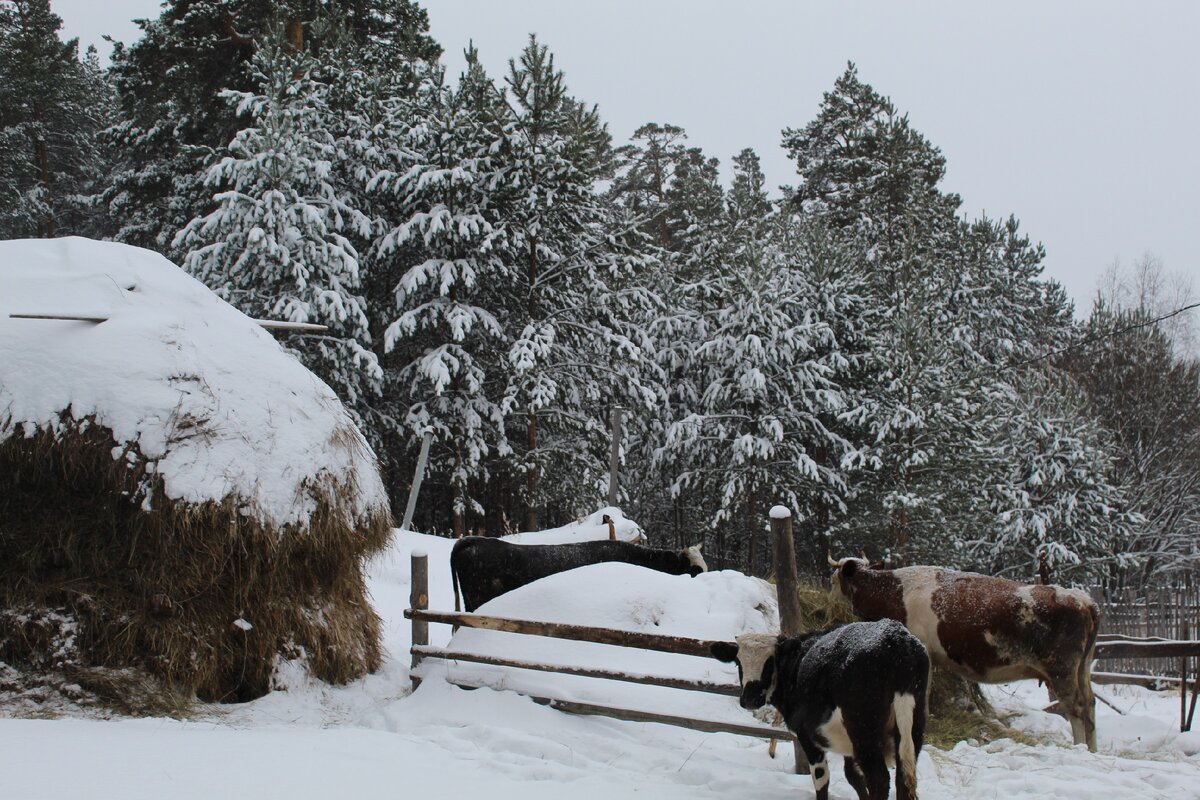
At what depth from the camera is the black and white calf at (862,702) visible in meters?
4.18

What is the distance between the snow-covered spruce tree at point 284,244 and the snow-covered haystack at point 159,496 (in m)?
9.29

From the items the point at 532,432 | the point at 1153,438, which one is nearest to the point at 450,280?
the point at 532,432

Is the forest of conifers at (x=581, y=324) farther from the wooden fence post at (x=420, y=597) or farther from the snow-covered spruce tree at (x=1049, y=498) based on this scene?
the wooden fence post at (x=420, y=597)

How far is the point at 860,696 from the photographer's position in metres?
4.19

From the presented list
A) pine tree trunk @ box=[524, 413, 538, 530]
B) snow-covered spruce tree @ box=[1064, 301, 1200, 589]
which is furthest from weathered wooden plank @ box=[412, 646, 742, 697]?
snow-covered spruce tree @ box=[1064, 301, 1200, 589]

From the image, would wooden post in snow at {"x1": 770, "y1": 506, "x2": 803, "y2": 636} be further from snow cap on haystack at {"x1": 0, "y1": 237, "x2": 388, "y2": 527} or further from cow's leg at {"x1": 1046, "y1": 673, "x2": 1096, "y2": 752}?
snow cap on haystack at {"x1": 0, "y1": 237, "x2": 388, "y2": 527}

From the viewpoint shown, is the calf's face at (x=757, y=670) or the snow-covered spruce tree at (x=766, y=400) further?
the snow-covered spruce tree at (x=766, y=400)

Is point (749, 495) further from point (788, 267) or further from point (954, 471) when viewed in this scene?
point (788, 267)

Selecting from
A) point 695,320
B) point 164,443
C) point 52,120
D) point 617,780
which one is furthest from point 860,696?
point 52,120

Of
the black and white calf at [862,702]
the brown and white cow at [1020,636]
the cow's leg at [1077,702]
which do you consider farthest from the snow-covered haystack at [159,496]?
the cow's leg at [1077,702]

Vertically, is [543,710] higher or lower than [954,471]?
lower

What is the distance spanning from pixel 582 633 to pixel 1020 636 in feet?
11.6

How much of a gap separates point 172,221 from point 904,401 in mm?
19160

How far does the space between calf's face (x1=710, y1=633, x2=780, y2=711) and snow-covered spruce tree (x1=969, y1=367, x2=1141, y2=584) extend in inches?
636
